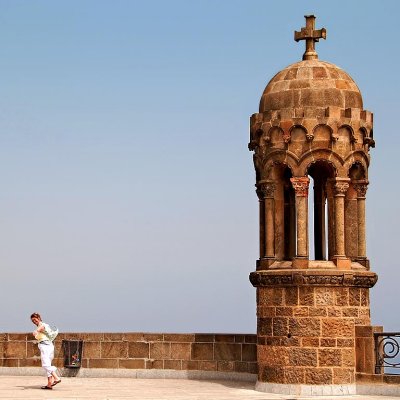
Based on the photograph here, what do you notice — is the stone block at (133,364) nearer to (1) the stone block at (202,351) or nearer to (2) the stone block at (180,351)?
(2) the stone block at (180,351)

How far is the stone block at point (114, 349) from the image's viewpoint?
23.7m

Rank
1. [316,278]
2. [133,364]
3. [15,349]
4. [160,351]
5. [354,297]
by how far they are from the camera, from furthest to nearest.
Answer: [15,349] < [133,364] < [160,351] < [354,297] < [316,278]

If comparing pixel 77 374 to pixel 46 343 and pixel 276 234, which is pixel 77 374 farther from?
pixel 276 234

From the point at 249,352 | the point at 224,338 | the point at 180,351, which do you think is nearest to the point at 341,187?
→ the point at 249,352

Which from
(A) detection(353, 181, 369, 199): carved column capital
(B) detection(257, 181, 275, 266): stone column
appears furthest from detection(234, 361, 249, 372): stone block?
(A) detection(353, 181, 369, 199): carved column capital

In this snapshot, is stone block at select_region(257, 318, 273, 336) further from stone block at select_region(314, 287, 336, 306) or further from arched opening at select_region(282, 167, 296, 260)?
arched opening at select_region(282, 167, 296, 260)

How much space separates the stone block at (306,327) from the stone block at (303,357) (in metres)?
0.28

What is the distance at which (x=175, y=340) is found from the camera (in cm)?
2348

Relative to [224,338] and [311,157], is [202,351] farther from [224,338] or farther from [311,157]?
[311,157]

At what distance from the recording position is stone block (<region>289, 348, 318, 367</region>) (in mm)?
20156

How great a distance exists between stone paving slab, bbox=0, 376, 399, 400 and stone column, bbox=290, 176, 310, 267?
2625 mm

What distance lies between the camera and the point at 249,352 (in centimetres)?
2277

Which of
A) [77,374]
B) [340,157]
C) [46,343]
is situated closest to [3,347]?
[77,374]

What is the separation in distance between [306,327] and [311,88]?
438cm
